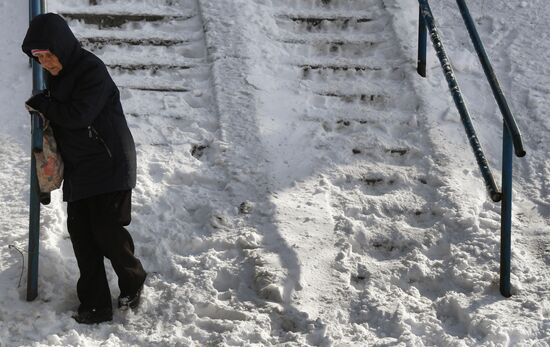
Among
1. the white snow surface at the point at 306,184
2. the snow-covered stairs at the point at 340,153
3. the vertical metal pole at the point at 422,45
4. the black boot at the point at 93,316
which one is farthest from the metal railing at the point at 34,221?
the vertical metal pole at the point at 422,45

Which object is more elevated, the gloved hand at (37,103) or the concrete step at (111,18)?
the gloved hand at (37,103)

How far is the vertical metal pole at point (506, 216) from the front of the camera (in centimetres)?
439

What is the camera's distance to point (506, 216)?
4.47 m

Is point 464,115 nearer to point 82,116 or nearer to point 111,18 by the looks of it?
point 82,116

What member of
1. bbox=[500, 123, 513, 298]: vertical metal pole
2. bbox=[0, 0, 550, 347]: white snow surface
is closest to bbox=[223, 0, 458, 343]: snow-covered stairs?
bbox=[0, 0, 550, 347]: white snow surface

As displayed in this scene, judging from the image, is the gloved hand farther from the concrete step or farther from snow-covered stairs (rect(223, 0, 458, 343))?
the concrete step

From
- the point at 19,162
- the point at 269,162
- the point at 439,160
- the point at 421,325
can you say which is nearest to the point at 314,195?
the point at 269,162

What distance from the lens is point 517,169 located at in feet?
18.2

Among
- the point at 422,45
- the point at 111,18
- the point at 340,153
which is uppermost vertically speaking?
the point at 422,45

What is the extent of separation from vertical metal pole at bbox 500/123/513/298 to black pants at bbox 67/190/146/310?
1643 mm

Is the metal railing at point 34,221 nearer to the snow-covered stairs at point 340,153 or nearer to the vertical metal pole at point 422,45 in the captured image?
the snow-covered stairs at point 340,153

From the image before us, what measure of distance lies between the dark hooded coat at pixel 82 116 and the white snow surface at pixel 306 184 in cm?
64

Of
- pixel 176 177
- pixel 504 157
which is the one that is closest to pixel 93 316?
pixel 176 177

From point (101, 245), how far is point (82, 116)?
0.60 meters
